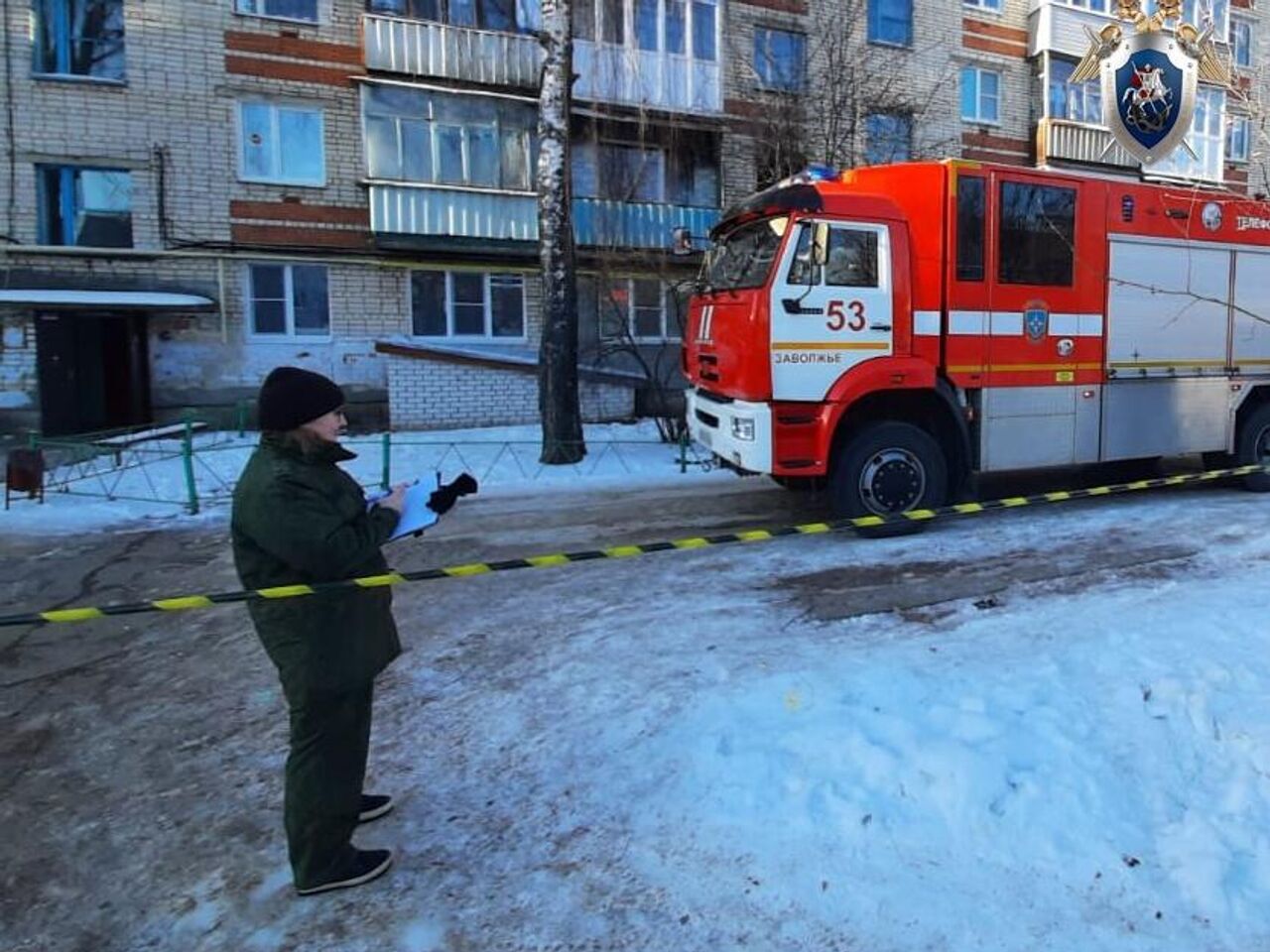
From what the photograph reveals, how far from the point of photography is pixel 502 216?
1745 centimetres

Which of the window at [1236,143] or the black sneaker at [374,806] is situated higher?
the window at [1236,143]

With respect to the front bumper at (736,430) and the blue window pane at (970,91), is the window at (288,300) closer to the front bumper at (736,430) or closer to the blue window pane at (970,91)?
the front bumper at (736,430)

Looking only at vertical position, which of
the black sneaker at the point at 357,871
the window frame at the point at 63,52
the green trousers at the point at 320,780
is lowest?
the black sneaker at the point at 357,871

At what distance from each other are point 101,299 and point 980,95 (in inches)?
791

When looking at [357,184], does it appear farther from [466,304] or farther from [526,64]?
[526,64]

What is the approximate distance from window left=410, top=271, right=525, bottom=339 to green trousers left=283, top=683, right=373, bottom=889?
15.9 m

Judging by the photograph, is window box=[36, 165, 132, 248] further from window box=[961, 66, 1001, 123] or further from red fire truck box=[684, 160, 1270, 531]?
window box=[961, 66, 1001, 123]

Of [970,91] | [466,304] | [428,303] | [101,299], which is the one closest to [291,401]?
[101,299]

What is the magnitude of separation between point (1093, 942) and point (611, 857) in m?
1.44

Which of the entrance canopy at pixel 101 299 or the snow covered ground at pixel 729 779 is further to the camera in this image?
the entrance canopy at pixel 101 299

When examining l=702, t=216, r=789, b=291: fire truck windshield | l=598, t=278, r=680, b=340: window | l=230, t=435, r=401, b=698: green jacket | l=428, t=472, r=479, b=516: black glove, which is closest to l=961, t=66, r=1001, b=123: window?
l=598, t=278, r=680, b=340: window

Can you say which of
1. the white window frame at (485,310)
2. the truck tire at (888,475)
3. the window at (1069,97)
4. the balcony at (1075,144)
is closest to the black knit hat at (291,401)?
the truck tire at (888,475)

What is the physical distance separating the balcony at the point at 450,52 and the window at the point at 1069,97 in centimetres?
1369

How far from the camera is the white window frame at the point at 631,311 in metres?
17.3
